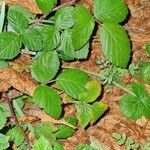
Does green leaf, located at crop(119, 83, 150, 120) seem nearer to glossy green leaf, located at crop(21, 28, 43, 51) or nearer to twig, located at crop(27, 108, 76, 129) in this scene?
twig, located at crop(27, 108, 76, 129)

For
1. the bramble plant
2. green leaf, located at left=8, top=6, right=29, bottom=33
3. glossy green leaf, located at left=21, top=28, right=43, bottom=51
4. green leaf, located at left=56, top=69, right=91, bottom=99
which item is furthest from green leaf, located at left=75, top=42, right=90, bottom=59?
green leaf, located at left=8, top=6, right=29, bottom=33

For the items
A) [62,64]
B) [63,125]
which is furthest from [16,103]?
[62,64]

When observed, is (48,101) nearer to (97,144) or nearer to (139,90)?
(97,144)

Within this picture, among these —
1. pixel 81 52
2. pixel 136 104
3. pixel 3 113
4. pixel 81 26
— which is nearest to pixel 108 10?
pixel 81 26

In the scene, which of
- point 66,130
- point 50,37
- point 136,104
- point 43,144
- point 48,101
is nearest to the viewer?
point 43,144

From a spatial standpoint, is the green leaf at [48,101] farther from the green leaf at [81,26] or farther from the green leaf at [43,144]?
the green leaf at [43,144]

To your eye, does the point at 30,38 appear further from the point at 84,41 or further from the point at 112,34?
the point at 112,34
